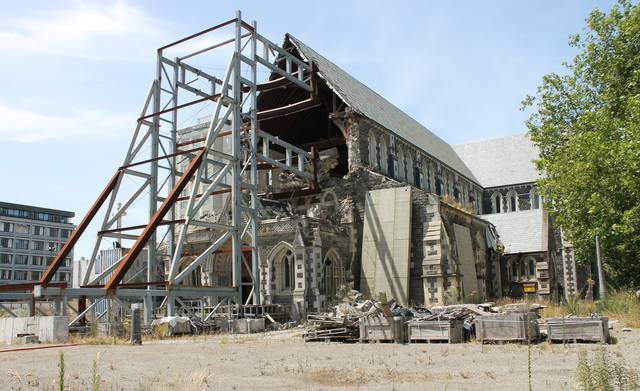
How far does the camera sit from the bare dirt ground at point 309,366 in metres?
8.54

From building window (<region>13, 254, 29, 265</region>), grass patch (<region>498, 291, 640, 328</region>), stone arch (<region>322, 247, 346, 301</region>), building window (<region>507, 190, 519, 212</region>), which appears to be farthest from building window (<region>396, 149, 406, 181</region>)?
building window (<region>13, 254, 29, 265</region>)

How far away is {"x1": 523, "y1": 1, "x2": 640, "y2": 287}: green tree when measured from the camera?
21766 mm

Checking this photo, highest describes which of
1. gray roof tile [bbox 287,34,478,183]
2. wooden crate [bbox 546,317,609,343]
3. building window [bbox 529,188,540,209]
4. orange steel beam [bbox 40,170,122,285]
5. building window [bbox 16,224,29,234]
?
gray roof tile [bbox 287,34,478,183]

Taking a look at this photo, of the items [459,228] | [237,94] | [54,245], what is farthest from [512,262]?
[54,245]

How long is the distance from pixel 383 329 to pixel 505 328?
3193mm

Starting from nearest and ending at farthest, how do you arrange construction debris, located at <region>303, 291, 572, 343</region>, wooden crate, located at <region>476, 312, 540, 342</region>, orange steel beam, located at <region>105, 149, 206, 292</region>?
wooden crate, located at <region>476, 312, 540, 342</region> → construction debris, located at <region>303, 291, 572, 343</region> → orange steel beam, located at <region>105, 149, 206, 292</region>

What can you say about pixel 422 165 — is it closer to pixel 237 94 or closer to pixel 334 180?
pixel 334 180

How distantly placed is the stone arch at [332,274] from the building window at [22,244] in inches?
2856

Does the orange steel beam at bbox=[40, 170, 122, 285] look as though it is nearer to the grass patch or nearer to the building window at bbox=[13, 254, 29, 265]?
the grass patch

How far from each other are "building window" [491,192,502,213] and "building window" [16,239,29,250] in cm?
6707

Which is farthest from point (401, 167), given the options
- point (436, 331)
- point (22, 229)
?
point (22, 229)

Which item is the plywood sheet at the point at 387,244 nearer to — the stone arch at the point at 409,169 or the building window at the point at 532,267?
the stone arch at the point at 409,169

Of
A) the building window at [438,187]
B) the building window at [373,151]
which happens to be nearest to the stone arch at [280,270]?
the building window at [373,151]

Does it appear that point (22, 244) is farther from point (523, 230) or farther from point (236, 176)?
point (236, 176)
